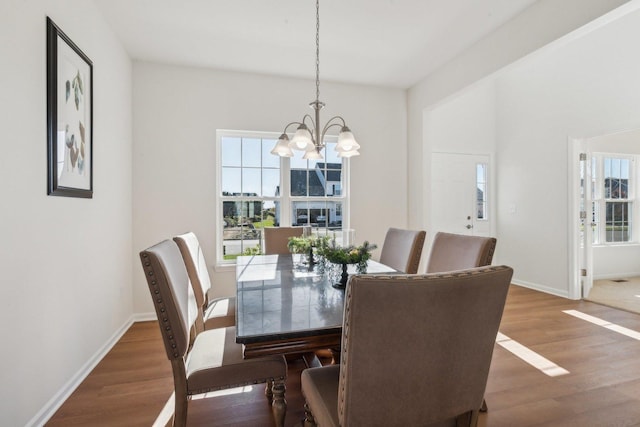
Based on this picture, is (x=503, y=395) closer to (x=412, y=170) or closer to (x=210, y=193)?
(x=412, y=170)

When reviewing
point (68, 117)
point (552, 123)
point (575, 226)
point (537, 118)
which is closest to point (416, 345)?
point (68, 117)

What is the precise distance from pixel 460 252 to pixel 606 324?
245cm

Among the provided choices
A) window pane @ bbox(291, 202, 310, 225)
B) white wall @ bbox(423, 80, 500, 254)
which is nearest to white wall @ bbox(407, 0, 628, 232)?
white wall @ bbox(423, 80, 500, 254)

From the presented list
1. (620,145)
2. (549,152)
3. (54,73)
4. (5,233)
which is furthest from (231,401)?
(620,145)

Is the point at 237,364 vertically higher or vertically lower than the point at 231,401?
higher

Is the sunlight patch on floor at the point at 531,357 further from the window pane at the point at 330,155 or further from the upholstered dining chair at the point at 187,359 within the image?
the window pane at the point at 330,155

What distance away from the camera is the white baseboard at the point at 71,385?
172 cm

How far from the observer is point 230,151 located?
3.79m

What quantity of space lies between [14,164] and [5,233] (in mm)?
343

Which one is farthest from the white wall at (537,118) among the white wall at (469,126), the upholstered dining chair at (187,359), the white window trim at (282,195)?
the upholstered dining chair at (187,359)

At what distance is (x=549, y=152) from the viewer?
4.24m

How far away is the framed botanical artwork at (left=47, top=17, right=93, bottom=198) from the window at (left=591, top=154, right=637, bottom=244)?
257 inches

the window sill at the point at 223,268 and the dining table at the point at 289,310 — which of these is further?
the window sill at the point at 223,268

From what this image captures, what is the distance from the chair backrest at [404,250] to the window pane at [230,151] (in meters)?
2.10
